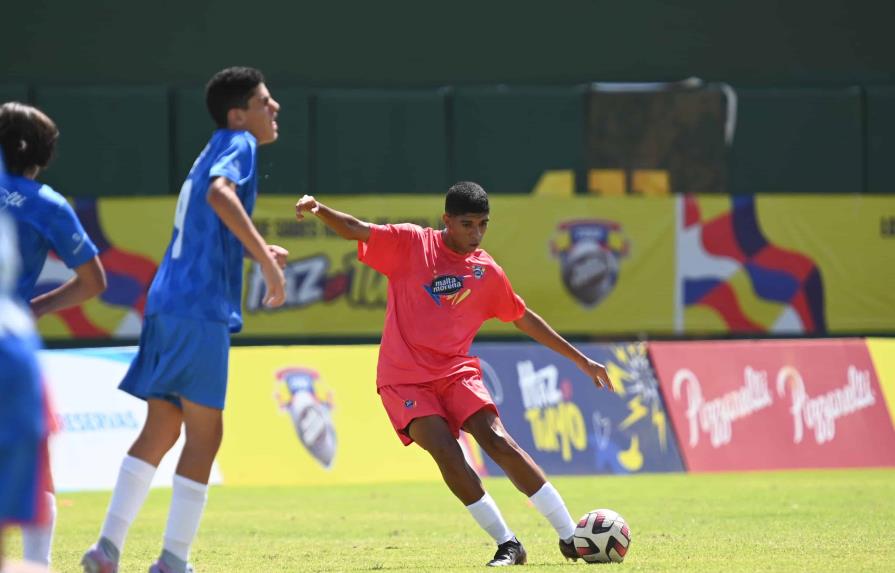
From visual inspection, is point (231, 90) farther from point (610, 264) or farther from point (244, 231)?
point (610, 264)

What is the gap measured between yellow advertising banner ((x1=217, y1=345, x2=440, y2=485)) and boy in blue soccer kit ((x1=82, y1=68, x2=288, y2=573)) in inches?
315

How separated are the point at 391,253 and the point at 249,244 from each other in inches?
90.7

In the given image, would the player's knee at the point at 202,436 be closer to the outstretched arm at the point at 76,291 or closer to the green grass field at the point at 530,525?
the outstretched arm at the point at 76,291

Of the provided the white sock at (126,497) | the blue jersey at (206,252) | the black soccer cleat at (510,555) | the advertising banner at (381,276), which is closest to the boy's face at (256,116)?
the blue jersey at (206,252)

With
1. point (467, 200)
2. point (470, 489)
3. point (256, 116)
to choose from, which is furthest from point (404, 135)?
point (256, 116)

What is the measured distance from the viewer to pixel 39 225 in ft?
21.7

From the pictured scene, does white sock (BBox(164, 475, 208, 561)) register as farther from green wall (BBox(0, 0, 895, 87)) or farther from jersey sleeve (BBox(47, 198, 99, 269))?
green wall (BBox(0, 0, 895, 87))

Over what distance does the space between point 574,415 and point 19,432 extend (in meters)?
11.4

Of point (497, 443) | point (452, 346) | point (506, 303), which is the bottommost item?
point (497, 443)

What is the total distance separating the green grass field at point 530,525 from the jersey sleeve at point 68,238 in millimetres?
2046

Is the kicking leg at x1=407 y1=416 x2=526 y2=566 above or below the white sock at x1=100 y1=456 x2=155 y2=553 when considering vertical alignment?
below

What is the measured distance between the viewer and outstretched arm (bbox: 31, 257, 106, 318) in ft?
22.2

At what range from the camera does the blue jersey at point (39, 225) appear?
661cm

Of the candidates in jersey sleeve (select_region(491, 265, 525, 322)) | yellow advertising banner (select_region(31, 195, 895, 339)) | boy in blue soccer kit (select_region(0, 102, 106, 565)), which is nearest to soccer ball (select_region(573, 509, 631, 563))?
jersey sleeve (select_region(491, 265, 525, 322))
